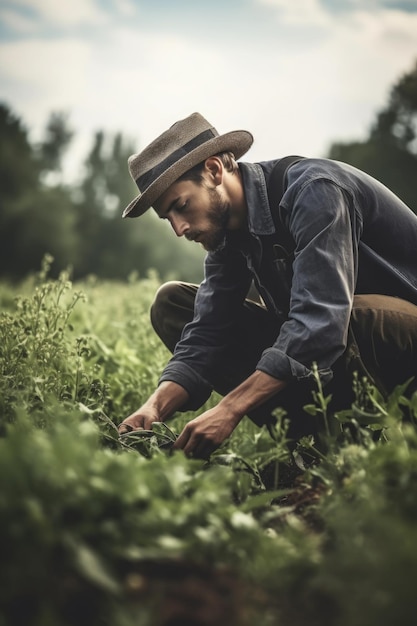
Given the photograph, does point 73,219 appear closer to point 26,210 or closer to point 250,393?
point 26,210

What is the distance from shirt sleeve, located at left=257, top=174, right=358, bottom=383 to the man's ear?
1.80 ft

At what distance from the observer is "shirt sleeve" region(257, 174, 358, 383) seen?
268 cm

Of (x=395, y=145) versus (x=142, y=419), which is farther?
(x=395, y=145)

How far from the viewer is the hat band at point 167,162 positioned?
3234 mm

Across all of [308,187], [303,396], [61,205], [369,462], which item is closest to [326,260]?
[308,187]

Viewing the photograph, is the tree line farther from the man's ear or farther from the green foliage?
the man's ear

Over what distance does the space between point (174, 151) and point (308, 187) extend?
29.1 inches

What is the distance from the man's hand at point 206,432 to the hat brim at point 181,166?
1096 millimetres

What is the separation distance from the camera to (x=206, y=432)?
101 inches

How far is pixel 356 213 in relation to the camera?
122 inches

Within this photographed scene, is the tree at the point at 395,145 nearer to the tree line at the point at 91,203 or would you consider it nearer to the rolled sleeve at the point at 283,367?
the tree line at the point at 91,203

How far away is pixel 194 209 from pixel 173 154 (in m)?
0.29

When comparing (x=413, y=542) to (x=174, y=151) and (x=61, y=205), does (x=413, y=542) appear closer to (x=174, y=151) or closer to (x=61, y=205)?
(x=174, y=151)

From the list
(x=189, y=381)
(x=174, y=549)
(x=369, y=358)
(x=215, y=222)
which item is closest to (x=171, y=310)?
(x=189, y=381)
